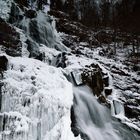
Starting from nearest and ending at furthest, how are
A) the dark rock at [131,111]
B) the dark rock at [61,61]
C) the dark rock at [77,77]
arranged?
the dark rock at [77,77], the dark rock at [131,111], the dark rock at [61,61]

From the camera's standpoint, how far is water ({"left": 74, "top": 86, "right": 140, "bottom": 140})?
10.1 m

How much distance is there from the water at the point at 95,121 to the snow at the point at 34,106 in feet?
3.99

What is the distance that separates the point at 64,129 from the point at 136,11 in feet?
87.1

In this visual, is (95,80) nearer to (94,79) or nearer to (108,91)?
(94,79)

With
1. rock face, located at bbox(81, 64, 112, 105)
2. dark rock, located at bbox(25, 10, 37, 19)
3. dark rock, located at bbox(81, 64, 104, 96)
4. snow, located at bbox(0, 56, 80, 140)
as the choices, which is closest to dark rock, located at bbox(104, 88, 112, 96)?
rock face, located at bbox(81, 64, 112, 105)

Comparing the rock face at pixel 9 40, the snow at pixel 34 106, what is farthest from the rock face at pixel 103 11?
the snow at pixel 34 106

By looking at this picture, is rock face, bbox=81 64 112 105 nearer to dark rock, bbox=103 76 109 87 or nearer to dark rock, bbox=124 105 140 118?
dark rock, bbox=103 76 109 87

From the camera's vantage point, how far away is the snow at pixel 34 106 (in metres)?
7.36

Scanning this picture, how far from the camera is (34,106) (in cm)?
792

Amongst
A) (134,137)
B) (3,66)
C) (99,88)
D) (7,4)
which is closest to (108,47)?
(7,4)

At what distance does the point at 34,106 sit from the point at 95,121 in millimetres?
3619

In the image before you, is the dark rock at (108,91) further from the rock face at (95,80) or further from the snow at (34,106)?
the snow at (34,106)

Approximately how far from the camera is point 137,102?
44.3ft

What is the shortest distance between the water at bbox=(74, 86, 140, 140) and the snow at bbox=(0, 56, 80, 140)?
3.99 ft
